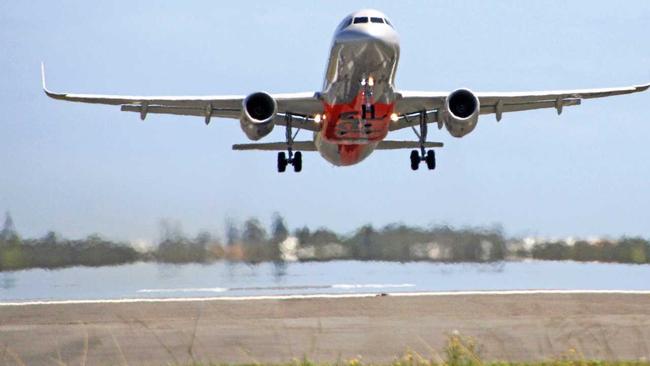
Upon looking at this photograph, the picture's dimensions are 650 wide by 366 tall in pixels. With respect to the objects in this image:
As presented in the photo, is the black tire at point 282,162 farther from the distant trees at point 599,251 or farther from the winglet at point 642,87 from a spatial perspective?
the winglet at point 642,87

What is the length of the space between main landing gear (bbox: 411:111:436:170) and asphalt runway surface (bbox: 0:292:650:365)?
8811 millimetres

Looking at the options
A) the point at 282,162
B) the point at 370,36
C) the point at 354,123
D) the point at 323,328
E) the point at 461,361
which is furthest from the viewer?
the point at 282,162

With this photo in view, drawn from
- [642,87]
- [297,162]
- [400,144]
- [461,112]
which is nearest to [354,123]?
[461,112]

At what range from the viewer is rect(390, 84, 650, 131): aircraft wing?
33.6m

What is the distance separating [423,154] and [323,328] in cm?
1622

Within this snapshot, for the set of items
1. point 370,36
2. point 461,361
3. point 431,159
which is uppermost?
point 370,36

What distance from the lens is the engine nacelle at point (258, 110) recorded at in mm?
32062

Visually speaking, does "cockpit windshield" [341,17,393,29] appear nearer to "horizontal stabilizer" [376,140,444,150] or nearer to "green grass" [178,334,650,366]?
"horizontal stabilizer" [376,140,444,150]

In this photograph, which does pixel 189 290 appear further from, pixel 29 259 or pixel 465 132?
pixel 465 132

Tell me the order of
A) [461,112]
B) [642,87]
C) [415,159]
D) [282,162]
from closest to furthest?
[461,112], [642,87], [415,159], [282,162]

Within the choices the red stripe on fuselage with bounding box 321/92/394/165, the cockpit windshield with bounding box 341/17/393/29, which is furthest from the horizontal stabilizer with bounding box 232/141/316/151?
the cockpit windshield with bounding box 341/17/393/29

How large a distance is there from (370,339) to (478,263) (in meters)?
12.8

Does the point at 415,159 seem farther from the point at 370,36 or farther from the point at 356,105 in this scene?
the point at 370,36

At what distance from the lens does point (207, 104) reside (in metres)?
34.4
